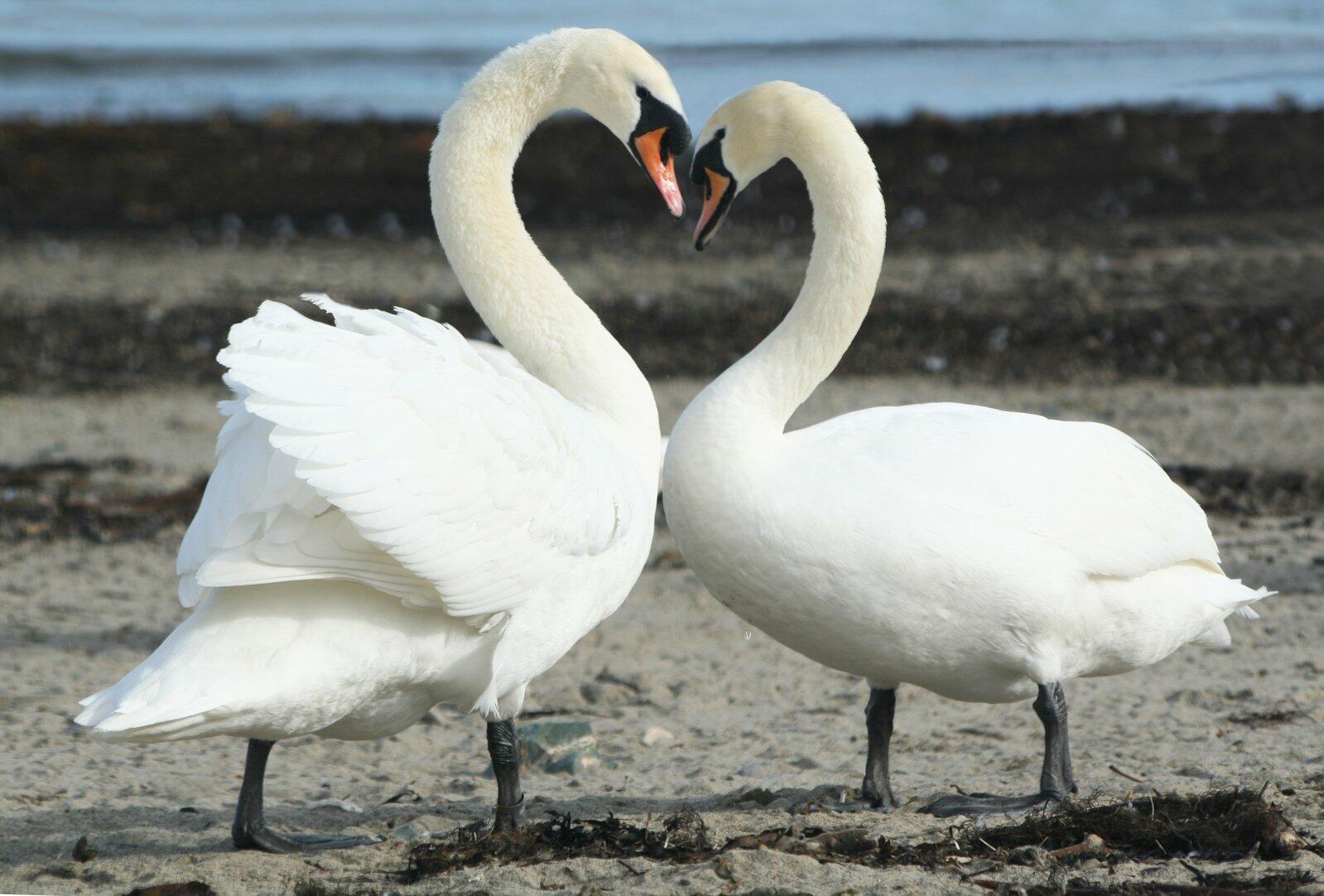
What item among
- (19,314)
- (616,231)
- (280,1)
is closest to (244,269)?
(19,314)

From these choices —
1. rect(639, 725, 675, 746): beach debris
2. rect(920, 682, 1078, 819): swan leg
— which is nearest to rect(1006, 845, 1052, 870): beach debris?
rect(920, 682, 1078, 819): swan leg

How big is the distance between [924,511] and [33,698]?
10.4ft

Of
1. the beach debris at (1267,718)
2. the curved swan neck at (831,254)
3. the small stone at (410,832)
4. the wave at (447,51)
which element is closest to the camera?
the small stone at (410,832)

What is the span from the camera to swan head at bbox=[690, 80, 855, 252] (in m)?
4.54

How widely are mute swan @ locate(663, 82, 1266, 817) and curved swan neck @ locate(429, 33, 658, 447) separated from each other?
0.45 m

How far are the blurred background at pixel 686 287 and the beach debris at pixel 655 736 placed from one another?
54 mm

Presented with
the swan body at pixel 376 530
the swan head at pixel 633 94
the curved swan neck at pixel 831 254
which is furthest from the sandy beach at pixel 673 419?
the swan head at pixel 633 94

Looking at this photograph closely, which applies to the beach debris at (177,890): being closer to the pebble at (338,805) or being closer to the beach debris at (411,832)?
the beach debris at (411,832)

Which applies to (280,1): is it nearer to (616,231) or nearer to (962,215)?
(616,231)

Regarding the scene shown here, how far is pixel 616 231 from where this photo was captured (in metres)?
13.7

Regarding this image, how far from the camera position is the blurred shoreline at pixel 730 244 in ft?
33.5

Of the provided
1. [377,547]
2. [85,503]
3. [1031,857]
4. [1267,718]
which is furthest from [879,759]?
[85,503]

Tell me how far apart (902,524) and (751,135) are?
132 cm

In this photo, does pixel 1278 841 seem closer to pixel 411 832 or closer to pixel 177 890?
pixel 411 832
